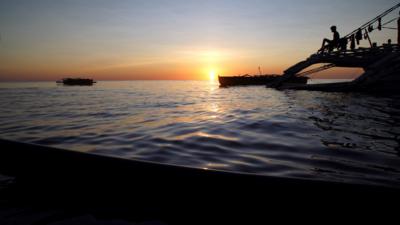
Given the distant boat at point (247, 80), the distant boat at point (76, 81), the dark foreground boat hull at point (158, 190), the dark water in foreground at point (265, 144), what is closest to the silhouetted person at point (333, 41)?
the dark water in foreground at point (265, 144)

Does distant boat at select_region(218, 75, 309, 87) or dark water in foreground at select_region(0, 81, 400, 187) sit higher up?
distant boat at select_region(218, 75, 309, 87)

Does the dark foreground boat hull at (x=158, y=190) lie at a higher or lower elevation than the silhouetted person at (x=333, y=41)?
lower

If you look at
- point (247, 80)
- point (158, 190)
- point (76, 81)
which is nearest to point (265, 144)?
point (158, 190)

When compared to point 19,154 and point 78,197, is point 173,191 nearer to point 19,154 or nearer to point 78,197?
point 78,197

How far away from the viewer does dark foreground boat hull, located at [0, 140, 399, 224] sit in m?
1.81

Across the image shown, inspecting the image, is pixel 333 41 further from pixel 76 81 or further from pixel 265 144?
pixel 76 81

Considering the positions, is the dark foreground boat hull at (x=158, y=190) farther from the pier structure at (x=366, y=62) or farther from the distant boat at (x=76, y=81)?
the distant boat at (x=76, y=81)

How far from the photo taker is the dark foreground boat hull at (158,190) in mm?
1810

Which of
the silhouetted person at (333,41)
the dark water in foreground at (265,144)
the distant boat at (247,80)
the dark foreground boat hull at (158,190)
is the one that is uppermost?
the silhouetted person at (333,41)

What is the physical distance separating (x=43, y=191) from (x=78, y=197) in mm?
599

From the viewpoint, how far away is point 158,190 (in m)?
2.34

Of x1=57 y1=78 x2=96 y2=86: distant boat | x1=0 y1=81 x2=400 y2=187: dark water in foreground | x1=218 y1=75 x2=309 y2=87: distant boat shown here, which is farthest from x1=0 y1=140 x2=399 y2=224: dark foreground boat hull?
x1=57 y1=78 x2=96 y2=86: distant boat

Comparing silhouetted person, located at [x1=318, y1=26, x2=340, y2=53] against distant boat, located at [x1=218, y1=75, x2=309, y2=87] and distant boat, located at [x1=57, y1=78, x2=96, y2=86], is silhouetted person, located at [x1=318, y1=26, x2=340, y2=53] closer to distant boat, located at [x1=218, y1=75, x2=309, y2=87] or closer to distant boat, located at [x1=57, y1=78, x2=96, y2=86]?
distant boat, located at [x1=218, y1=75, x2=309, y2=87]

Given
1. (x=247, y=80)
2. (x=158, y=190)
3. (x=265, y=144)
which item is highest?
(x=247, y=80)
